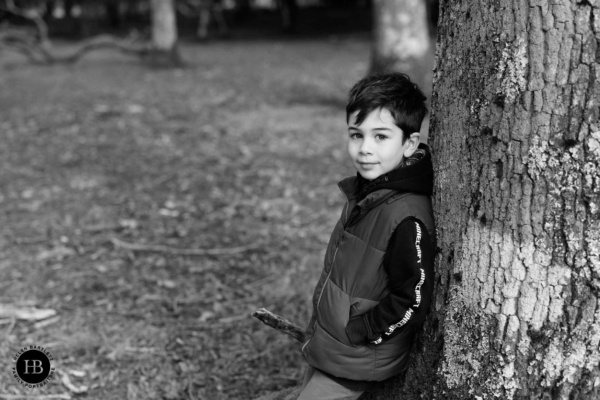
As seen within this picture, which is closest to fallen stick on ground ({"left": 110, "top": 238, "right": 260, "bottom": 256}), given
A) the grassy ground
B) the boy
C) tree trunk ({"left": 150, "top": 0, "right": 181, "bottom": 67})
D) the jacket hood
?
the grassy ground

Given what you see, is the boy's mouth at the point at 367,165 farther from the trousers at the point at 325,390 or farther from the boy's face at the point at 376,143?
the trousers at the point at 325,390

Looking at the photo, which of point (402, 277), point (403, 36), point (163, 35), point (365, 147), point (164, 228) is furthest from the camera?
point (163, 35)

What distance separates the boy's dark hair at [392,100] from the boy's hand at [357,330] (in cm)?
66

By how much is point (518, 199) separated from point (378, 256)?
497 mm

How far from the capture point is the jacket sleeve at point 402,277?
197 cm

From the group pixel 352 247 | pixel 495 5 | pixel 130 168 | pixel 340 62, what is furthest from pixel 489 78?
pixel 340 62

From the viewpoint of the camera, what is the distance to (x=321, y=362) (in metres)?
2.17

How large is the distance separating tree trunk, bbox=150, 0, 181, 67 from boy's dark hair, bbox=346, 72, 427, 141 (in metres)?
13.6

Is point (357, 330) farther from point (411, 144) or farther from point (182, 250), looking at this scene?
point (182, 250)

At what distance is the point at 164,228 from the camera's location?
5371 millimetres

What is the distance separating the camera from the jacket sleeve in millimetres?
1971

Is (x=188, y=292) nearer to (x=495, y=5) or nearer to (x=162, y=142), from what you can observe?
(x=495, y=5)

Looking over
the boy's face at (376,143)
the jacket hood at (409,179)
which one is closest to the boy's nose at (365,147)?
the boy's face at (376,143)

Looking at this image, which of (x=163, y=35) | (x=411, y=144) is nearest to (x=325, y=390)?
(x=411, y=144)
